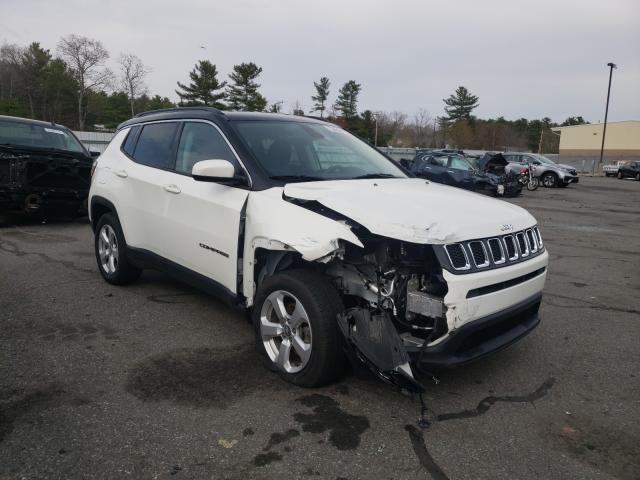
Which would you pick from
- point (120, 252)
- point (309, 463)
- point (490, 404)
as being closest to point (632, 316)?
point (490, 404)

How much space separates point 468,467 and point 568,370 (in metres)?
1.65

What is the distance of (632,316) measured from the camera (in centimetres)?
512

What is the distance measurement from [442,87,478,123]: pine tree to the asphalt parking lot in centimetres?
8731

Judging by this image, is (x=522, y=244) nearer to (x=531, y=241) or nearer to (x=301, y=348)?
(x=531, y=241)

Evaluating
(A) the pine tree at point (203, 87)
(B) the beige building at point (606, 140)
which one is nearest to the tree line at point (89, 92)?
(A) the pine tree at point (203, 87)

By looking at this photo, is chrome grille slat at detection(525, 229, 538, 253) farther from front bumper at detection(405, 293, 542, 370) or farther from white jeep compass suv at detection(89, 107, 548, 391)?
front bumper at detection(405, 293, 542, 370)

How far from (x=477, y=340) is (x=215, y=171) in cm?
206

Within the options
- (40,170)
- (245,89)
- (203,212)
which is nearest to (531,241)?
(203,212)

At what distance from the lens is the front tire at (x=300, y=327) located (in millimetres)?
3123

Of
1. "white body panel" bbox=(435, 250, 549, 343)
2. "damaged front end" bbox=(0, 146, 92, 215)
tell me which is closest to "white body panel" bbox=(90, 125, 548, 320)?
"white body panel" bbox=(435, 250, 549, 343)

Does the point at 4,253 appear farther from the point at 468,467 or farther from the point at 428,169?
the point at 428,169

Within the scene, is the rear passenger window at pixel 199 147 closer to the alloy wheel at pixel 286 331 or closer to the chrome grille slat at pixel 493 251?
the alloy wheel at pixel 286 331

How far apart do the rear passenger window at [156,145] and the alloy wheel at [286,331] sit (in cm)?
188

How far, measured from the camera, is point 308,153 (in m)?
4.25
